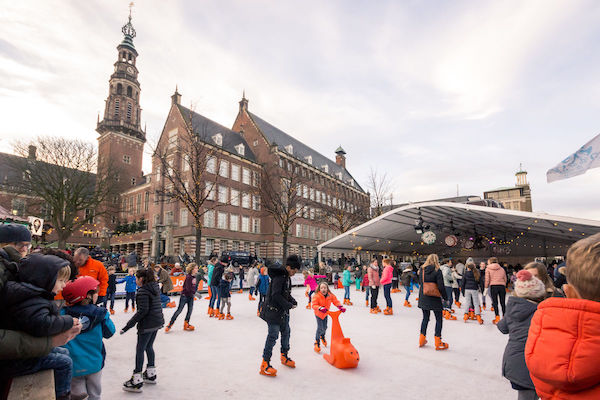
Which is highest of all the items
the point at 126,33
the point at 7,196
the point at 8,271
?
the point at 126,33

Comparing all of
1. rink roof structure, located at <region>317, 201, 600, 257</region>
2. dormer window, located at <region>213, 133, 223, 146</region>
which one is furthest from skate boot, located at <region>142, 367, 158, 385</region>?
dormer window, located at <region>213, 133, 223, 146</region>

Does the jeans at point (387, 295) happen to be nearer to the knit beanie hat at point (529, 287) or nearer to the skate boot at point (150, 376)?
the knit beanie hat at point (529, 287)

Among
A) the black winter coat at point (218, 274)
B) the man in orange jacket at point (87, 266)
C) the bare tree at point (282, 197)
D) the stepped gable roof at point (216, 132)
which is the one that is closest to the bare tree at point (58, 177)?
the stepped gable roof at point (216, 132)

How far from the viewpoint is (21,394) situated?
2098 mm

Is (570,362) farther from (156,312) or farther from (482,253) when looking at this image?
(482,253)

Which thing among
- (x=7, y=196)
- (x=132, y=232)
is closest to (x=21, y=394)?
(x=132, y=232)

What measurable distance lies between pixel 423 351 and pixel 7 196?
2150 inches

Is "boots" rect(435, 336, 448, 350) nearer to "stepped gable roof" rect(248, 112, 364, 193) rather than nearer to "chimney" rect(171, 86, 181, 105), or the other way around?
"stepped gable roof" rect(248, 112, 364, 193)

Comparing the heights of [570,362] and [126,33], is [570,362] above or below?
below

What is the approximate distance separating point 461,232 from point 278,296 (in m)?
26.0

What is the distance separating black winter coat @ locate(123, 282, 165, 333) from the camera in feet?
15.0

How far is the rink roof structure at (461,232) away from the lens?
1720 cm

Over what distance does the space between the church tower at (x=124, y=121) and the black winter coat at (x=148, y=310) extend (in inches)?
2015

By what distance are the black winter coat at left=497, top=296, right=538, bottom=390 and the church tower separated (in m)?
54.8
